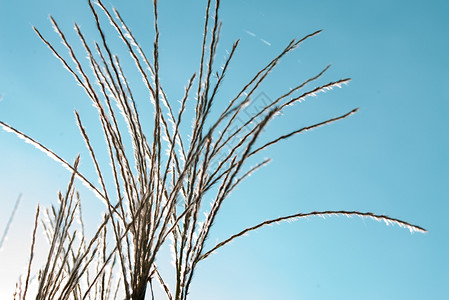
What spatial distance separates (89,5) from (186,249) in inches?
19.4

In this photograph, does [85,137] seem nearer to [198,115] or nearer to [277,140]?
[198,115]

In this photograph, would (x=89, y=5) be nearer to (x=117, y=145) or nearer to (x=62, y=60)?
(x=62, y=60)

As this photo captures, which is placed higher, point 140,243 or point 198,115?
point 198,115

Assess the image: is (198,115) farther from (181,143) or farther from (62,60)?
(62,60)

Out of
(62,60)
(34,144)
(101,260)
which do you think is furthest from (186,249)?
(62,60)

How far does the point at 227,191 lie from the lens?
0.79 meters

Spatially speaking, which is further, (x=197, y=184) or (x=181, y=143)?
(x=181, y=143)

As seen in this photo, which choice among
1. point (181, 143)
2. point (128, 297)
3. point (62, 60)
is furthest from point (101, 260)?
point (62, 60)

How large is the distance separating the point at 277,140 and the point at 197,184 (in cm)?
17

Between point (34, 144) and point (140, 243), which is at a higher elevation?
point (34, 144)

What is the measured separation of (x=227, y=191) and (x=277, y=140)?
15cm

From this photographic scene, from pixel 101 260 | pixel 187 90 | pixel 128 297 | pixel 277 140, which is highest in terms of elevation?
pixel 187 90

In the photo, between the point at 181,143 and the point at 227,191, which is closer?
the point at 227,191

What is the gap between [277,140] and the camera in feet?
2.81
